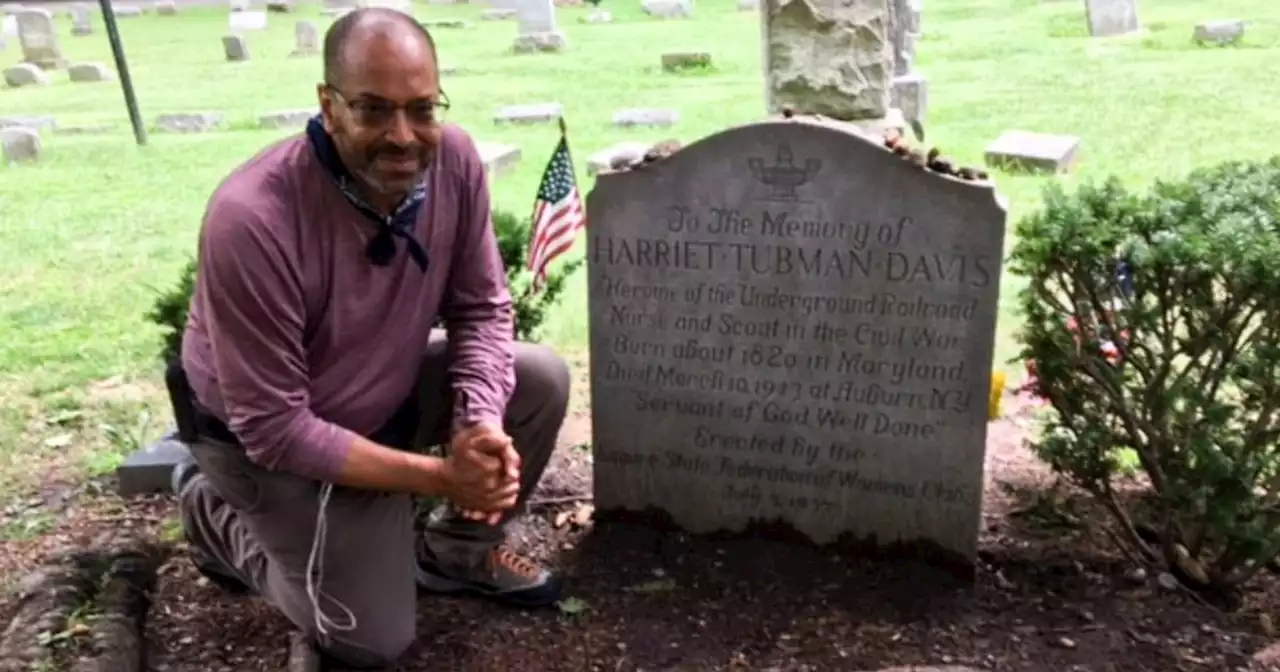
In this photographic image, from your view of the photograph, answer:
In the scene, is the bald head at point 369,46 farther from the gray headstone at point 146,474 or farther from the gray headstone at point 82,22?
the gray headstone at point 82,22

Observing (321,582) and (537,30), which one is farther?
(537,30)

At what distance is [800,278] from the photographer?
3.24m

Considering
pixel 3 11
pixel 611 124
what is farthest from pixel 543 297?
pixel 3 11

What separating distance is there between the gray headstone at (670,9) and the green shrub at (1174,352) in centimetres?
1725

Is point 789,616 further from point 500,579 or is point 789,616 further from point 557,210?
point 557,210

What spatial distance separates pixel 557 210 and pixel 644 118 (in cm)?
631

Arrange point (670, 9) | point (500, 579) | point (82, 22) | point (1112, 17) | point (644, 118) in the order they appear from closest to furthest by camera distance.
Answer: point (500, 579)
point (644, 118)
point (1112, 17)
point (670, 9)
point (82, 22)

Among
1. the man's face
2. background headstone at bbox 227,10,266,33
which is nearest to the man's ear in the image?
the man's face

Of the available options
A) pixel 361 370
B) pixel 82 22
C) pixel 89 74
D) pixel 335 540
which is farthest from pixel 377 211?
Result: pixel 82 22

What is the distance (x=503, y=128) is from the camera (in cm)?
1059

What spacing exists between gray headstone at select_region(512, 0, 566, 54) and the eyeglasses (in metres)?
14.0

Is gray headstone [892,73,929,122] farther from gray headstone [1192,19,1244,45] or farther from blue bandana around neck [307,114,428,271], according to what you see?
blue bandana around neck [307,114,428,271]

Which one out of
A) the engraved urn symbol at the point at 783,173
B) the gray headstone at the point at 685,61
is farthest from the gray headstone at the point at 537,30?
the engraved urn symbol at the point at 783,173

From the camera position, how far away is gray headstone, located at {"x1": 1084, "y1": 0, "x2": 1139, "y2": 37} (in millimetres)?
14258
